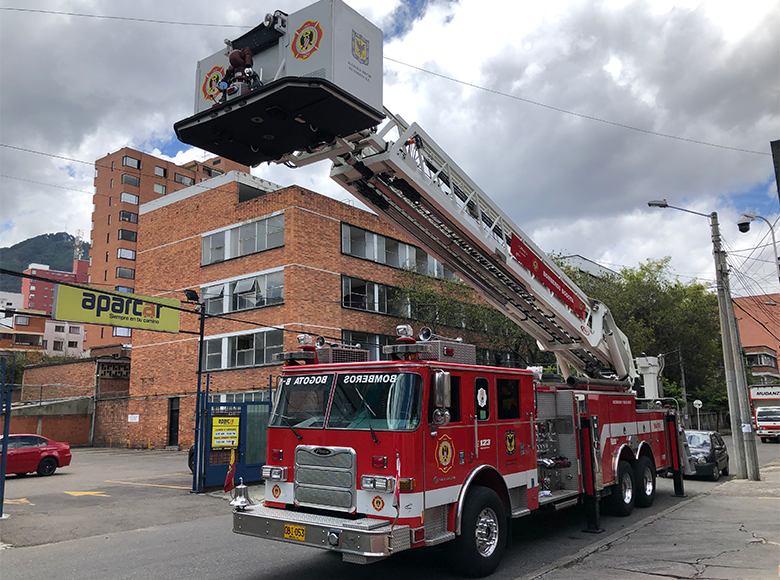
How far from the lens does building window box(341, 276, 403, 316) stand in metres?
30.2

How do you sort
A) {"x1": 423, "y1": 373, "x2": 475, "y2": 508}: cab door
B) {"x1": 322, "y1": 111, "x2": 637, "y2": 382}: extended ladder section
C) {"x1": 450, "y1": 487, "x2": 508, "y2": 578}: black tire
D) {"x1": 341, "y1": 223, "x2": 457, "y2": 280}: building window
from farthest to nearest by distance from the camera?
{"x1": 341, "y1": 223, "x2": 457, "y2": 280}: building window < {"x1": 322, "y1": 111, "x2": 637, "y2": 382}: extended ladder section < {"x1": 450, "y1": 487, "x2": 508, "y2": 578}: black tire < {"x1": 423, "y1": 373, "x2": 475, "y2": 508}: cab door

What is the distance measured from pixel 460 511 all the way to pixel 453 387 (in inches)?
53.7

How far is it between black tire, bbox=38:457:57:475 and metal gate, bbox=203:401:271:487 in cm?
857

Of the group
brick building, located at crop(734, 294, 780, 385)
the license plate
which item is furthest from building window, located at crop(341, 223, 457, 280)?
brick building, located at crop(734, 294, 780, 385)

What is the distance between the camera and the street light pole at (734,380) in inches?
635

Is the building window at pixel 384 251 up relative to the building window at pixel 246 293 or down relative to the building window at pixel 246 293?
up

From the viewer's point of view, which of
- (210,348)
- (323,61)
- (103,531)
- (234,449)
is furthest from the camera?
(210,348)

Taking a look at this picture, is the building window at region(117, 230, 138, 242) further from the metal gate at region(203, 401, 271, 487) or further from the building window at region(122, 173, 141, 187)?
the metal gate at region(203, 401, 271, 487)

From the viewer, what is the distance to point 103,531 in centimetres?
1033

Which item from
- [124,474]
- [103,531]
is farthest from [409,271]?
[103,531]

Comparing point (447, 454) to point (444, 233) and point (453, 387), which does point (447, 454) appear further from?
point (444, 233)

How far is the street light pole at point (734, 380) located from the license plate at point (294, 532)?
45.0 ft

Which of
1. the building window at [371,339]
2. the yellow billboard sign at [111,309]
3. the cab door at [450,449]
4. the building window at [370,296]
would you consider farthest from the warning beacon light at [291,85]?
the building window at [370,296]

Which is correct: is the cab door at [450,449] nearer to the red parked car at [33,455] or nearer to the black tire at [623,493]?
the black tire at [623,493]
